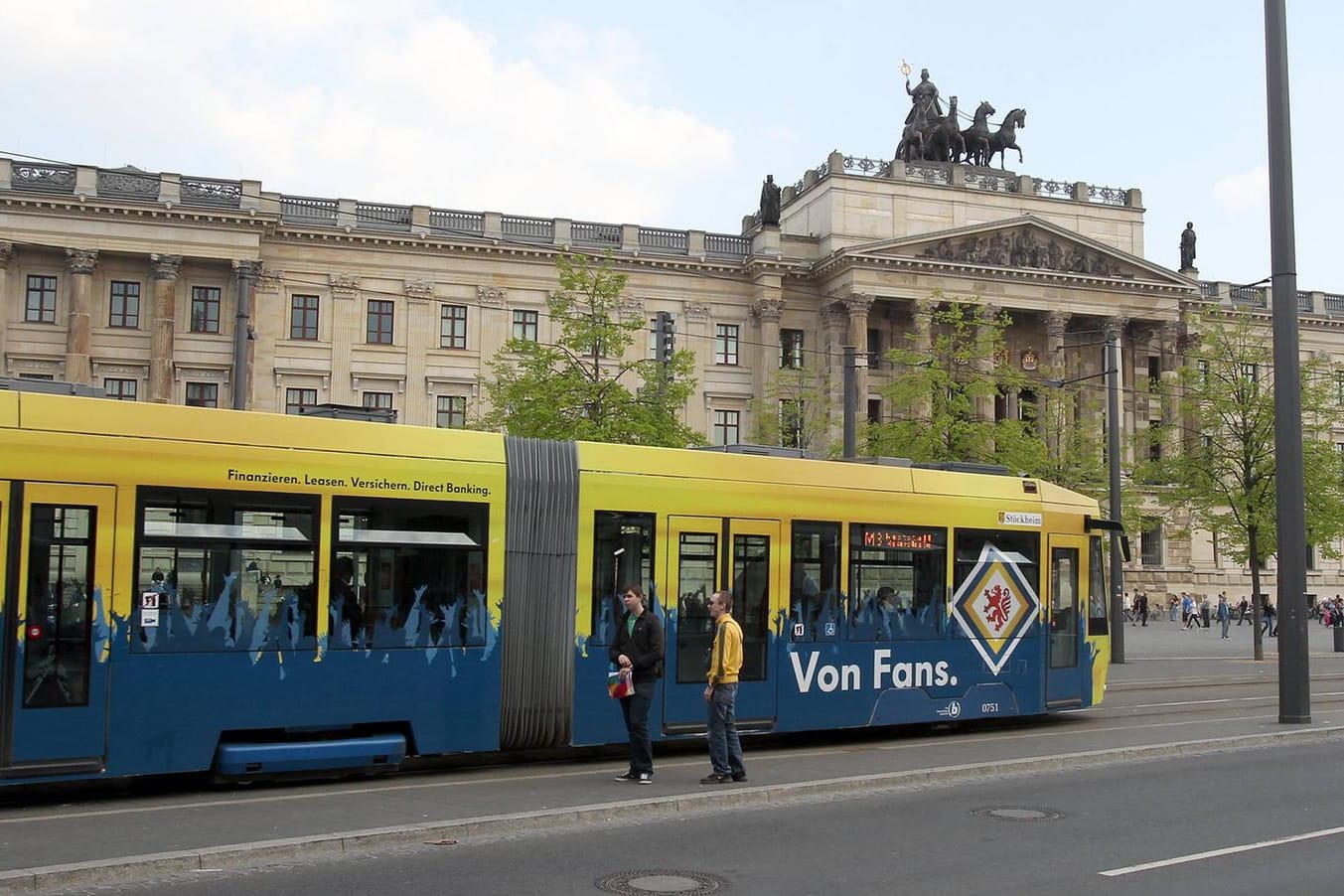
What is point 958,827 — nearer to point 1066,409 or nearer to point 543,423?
point 543,423

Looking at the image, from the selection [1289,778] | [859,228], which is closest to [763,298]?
[859,228]

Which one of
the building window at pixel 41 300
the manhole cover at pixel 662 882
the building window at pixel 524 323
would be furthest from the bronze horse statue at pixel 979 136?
the manhole cover at pixel 662 882

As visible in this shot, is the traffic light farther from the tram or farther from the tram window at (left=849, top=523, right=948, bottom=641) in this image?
the tram window at (left=849, top=523, right=948, bottom=641)

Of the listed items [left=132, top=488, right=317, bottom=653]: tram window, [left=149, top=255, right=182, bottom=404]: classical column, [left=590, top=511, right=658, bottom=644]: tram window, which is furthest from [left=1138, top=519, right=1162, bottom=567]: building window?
[left=132, top=488, right=317, bottom=653]: tram window

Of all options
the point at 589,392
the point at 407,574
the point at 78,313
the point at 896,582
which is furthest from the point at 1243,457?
the point at 78,313

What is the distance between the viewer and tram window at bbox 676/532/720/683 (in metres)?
14.1

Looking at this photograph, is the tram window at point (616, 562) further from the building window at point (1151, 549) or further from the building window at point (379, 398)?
the building window at point (1151, 549)

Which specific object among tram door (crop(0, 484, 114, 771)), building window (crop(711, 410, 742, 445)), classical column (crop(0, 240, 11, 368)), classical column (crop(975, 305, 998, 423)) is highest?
classical column (crop(0, 240, 11, 368))

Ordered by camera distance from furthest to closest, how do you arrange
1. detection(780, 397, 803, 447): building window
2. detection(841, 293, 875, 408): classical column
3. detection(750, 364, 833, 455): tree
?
detection(841, 293, 875, 408): classical column
detection(750, 364, 833, 455): tree
detection(780, 397, 803, 447): building window

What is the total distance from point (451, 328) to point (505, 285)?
9.78ft

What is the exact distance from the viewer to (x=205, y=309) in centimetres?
5594

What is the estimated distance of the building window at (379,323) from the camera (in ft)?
192

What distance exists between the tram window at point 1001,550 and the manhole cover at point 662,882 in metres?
8.55

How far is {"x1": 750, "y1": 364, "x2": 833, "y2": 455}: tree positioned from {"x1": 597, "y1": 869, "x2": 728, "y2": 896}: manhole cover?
36420 mm
